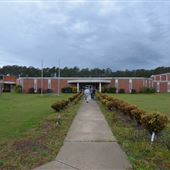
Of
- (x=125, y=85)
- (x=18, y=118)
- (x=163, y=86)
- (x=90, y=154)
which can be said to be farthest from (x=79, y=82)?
(x=90, y=154)

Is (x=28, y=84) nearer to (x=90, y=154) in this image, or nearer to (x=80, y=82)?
(x=80, y=82)

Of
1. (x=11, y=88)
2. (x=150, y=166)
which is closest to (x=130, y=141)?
(x=150, y=166)

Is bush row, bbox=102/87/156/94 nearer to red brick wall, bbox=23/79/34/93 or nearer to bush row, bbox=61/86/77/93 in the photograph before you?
bush row, bbox=61/86/77/93

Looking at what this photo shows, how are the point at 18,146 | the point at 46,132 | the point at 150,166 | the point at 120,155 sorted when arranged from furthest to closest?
the point at 46,132
the point at 18,146
the point at 120,155
the point at 150,166

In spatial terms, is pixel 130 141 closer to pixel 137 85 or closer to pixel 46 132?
pixel 46 132

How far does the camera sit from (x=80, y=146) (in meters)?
8.59

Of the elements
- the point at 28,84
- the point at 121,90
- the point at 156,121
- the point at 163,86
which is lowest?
the point at 156,121

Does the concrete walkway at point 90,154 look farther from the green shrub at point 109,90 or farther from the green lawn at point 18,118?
the green shrub at point 109,90

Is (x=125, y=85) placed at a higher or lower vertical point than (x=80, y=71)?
lower

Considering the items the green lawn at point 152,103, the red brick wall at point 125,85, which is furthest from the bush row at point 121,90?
the green lawn at point 152,103

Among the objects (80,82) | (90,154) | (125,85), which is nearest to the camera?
(90,154)

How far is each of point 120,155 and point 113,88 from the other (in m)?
70.8

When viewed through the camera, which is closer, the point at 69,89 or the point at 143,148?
the point at 143,148

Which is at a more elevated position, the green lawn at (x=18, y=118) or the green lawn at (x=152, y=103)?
the green lawn at (x=152, y=103)
